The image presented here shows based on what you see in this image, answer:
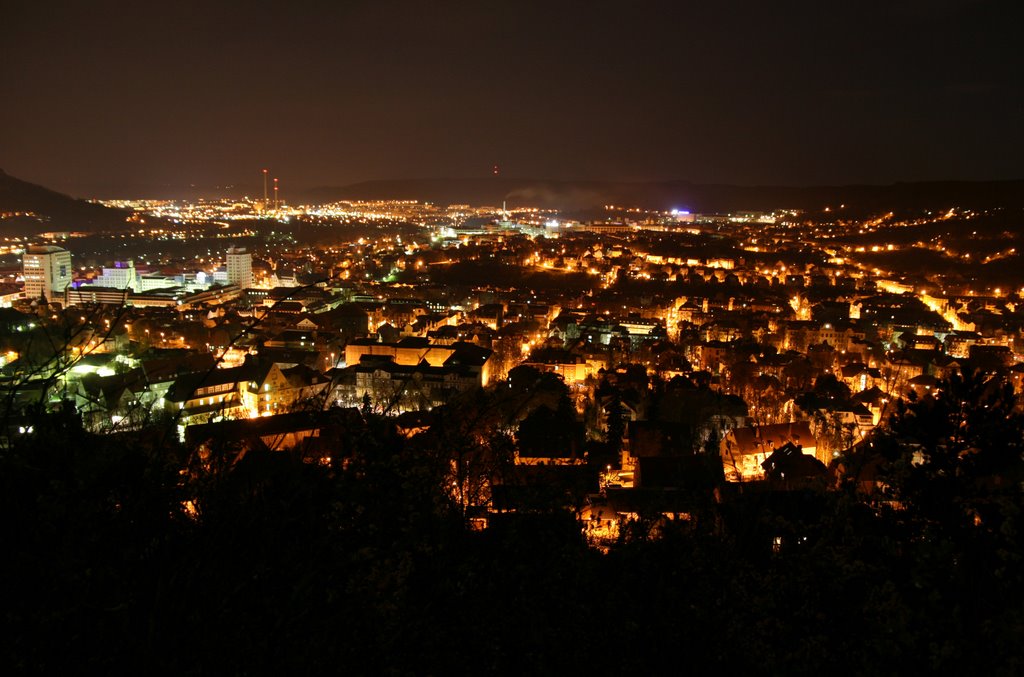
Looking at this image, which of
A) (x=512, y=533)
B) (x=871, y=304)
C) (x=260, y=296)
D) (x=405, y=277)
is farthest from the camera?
(x=405, y=277)

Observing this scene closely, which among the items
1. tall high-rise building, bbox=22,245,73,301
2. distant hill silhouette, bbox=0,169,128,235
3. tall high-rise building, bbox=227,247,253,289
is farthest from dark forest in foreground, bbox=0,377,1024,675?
distant hill silhouette, bbox=0,169,128,235

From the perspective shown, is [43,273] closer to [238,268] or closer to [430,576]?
[238,268]

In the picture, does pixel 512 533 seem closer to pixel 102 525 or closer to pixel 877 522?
pixel 102 525

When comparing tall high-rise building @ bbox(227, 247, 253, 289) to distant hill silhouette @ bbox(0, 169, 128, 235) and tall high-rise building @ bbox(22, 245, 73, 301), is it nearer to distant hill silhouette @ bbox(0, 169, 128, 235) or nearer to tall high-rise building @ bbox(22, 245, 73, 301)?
tall high-rise building @ bbox(22, 245, 73, 301)

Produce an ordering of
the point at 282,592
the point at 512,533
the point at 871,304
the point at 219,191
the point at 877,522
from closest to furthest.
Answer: the point at 282,592 → the point at 512,533 → the point at 877,522 → the point at 871,304 → the point at 219,191

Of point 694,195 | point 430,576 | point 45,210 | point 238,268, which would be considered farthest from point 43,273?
point 694,195

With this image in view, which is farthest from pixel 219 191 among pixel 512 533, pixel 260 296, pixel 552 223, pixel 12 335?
pixel 512 533
